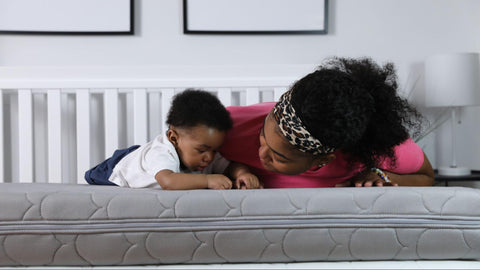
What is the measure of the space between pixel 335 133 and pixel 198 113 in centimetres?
39

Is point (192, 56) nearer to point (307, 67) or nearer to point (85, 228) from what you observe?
point (307, 67)

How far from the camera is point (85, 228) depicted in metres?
0.67

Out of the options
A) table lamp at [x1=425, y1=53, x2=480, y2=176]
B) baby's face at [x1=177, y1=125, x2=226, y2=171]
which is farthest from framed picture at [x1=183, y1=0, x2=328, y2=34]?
baby's face at [x1=177, y1=125, x2=226, y2=171]

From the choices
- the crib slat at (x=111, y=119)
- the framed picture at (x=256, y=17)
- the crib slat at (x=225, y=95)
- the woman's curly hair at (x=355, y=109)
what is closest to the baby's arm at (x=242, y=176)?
the woman's curly hair at (x=355, y=109)

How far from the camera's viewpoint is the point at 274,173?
3.23 ft

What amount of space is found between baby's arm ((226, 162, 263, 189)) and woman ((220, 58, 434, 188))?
2cm

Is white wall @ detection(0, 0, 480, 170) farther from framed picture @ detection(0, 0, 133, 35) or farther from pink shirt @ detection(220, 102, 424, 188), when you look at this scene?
pink shirt @ detection(220, 102, 424, 188)

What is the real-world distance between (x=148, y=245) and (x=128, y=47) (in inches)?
53.2

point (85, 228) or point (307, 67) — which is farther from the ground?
point (307, 67)

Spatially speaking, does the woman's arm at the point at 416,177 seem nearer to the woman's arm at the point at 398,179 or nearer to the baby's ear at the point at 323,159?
the woman's arm at the point at 398,179

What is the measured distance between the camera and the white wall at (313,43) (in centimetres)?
183

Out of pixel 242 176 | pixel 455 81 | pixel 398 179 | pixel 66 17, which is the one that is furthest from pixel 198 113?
pixel 455 81

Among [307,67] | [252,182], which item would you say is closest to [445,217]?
[252,182]

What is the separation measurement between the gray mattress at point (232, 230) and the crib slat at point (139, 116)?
3.08 ft
